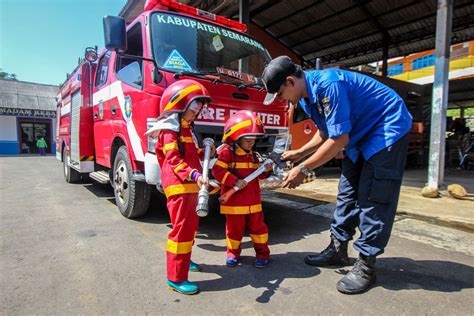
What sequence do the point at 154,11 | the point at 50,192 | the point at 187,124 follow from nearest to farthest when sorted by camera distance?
the point at 187,124 < the point at 154,11 < the point at 50,192

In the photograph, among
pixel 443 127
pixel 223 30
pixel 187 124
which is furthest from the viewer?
pixel 443 127

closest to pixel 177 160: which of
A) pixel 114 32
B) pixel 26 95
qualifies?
pixel 114 32

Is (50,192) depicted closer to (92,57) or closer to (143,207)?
(92,57)

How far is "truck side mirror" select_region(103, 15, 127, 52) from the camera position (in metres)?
3.31

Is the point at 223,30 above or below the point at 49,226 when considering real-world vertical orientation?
above

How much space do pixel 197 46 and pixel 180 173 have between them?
223 centimetres

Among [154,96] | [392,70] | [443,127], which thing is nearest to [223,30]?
[154,96]

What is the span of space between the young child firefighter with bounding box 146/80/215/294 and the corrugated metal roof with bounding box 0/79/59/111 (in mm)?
28070

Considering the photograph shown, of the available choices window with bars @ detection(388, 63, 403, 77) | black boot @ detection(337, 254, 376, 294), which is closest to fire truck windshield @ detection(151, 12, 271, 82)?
black boot @ detection(337, 254, 376, 294)

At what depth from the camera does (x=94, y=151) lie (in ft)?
18.5

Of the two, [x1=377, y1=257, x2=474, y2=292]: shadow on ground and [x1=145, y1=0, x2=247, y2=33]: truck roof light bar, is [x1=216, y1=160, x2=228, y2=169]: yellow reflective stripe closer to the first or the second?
[x1=377, y1=257, x2=474, y2=292]: shadow on ground

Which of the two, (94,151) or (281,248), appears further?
(94,151)

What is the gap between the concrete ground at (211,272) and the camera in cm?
212

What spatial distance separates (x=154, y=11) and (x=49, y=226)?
2.95 m
